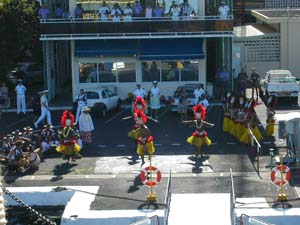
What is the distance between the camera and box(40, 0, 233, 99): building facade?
2909 cm

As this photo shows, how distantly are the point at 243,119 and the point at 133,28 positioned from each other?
9.79 m

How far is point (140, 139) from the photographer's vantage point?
18141mm

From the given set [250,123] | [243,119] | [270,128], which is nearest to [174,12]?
[270,128]

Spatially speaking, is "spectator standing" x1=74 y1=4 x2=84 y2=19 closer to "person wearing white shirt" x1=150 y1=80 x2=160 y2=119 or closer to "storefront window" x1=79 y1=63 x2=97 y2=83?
"storefront window" x1=79 y1=63 x2=97 y2=83

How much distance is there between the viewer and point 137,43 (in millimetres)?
→ 30203

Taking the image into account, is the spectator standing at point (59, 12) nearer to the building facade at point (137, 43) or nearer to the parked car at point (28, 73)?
the building facade at point (137, 43)

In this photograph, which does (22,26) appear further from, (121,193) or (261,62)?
(121,193)

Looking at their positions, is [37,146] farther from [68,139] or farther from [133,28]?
[133,28]

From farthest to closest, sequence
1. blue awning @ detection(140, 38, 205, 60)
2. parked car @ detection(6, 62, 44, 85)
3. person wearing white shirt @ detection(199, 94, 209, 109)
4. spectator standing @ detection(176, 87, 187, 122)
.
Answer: parked car @ detection(6, 62, 44, 85) → blue awning @ detection(140, 38, 205, 60) → spectator standing @ detection(176, 87, 187, 122) → person wearing white shirt @ detection(199, 94, 209, 109)

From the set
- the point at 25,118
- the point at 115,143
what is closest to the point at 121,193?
the point at 115,143

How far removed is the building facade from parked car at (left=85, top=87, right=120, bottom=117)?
2.77 meters

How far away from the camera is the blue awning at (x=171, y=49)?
2978 cm

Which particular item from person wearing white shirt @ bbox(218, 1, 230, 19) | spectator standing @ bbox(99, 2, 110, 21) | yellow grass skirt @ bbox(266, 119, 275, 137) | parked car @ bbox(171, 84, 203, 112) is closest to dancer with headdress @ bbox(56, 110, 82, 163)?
yellow grass skirt @ bbox(266, 119, 275, 137)

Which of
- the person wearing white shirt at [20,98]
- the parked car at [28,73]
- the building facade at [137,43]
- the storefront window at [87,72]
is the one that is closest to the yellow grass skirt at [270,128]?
the building facade at [137,43]
